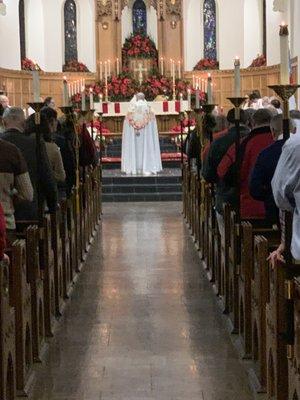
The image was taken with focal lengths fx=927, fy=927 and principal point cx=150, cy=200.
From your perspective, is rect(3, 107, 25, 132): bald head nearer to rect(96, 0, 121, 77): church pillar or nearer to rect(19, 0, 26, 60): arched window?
rect(96, 0, 121, 77): church pillar

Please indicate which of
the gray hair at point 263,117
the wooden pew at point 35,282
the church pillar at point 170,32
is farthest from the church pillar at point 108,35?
the wooden pew at point 35,282

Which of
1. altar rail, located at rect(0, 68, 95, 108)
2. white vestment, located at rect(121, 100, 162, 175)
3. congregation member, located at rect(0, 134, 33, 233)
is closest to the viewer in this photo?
congregation member, located at rect(0, 134, 33, 233)

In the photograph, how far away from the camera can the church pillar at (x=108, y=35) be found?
2839cm

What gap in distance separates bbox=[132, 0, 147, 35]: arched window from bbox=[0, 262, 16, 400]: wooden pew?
24.0 metres

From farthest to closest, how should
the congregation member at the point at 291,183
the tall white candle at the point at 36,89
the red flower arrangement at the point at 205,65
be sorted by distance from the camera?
the red flower arrangement at the point at 205,65
the tall white candle at the point at 36,89
the congregation member at the point at 291,183

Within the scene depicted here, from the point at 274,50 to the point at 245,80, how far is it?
6.68 feet

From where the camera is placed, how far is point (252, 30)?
28.8 m

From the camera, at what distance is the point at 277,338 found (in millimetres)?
5379

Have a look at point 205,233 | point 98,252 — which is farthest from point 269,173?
point 98,252

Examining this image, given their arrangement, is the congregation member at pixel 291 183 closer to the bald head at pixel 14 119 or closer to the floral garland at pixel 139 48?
the bald head at pixel 14 119

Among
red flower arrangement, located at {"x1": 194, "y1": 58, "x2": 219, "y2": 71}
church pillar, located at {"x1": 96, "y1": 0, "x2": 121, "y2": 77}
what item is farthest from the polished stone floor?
red flower arrangement, located at {"x1": 194, "y1": 58, "x2": 219, "y2": 71}

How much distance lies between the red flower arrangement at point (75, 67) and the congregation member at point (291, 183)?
24218 mm

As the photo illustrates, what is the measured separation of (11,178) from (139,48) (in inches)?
866

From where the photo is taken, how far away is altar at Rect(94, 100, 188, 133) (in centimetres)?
2528
